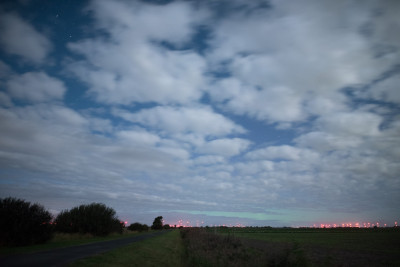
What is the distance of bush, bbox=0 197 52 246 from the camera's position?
19.9m

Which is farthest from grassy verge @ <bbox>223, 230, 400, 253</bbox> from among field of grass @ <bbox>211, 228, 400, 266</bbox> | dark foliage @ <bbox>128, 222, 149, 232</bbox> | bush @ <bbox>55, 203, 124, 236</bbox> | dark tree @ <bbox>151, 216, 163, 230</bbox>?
dark tree @ <bbox>151, 216, 163, 230</bbox>

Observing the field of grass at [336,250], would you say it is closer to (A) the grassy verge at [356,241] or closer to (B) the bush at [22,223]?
(A) the grassy verge at [356,241]

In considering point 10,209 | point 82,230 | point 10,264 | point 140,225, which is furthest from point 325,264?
point 140,225

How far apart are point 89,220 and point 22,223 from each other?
18.5m

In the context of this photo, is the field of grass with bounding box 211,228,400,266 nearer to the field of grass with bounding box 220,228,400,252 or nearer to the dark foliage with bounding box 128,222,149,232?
the field of grass with bounding box 220,228,400,252

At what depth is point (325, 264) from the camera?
2048cm

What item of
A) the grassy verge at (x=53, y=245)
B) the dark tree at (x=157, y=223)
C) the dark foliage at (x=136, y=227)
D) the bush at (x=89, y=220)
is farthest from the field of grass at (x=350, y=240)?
the dark tree at (x=157, y=223)

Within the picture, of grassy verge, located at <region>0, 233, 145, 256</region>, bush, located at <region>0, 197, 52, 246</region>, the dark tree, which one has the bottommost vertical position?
the dark tree

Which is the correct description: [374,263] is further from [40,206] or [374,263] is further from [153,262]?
[40,206]

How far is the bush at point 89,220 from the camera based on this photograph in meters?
35.5

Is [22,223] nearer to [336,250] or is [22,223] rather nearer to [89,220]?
[89,220]

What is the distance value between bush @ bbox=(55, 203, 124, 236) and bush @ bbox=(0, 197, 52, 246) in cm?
1291

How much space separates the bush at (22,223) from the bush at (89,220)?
1291 centimetres

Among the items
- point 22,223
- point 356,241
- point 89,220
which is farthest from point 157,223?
point 22,223
